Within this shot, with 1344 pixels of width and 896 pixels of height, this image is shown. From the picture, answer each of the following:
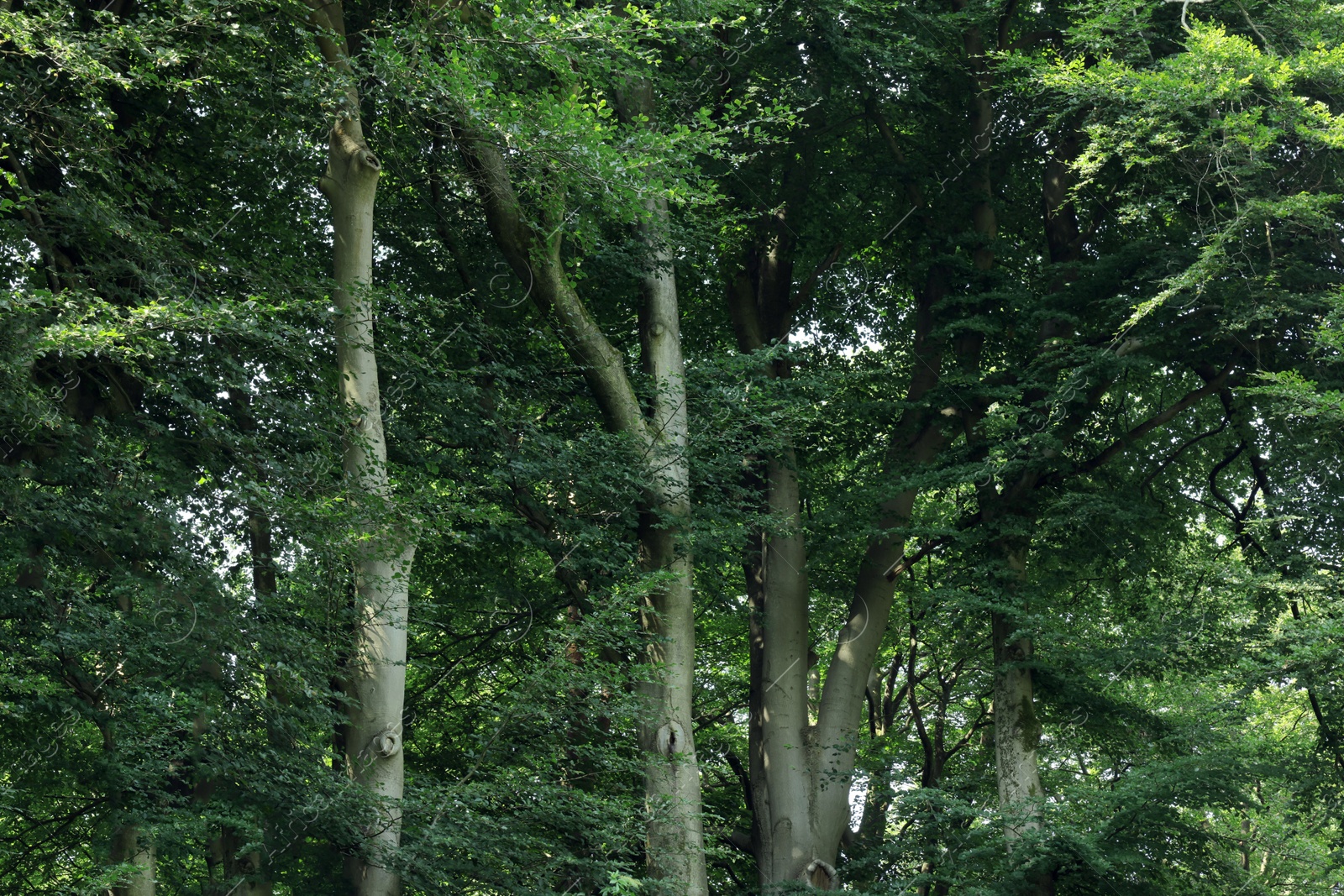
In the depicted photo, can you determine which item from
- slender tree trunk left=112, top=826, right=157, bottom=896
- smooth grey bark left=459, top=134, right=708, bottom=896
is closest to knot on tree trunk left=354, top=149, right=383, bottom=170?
smooth grey bark left=459, top=134, right=708, bottom=896

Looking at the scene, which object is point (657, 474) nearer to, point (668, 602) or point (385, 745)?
point (668, 602)

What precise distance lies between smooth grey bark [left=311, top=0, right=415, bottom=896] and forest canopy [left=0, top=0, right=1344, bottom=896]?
0.11 ft

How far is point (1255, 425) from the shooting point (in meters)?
11.5

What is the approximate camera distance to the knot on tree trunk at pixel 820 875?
36.4 ft

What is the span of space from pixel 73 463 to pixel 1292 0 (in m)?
9.21

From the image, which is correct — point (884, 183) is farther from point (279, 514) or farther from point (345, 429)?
point (279, 514)

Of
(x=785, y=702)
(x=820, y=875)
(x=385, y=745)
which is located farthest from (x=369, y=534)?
(x=820, y=875)

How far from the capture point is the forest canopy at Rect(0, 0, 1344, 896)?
7137 millimetres

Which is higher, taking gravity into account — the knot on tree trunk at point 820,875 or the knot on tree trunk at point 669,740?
the knot on tree trunk at point 669,740

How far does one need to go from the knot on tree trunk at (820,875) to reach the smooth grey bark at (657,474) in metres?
1.78

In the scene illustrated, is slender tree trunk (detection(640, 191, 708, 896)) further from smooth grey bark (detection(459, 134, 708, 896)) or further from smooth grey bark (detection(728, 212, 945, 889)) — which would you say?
smooth grey bark (detection(728, 212, 945, 889))

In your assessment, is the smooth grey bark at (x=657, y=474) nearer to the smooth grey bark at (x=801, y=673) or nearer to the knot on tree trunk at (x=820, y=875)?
the smooth grey bark at (x=801, y=673)

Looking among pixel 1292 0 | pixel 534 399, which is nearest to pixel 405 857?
pixel 534 399

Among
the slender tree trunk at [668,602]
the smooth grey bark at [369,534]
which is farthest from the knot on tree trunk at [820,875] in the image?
the smooth grey bark at [369,534]
